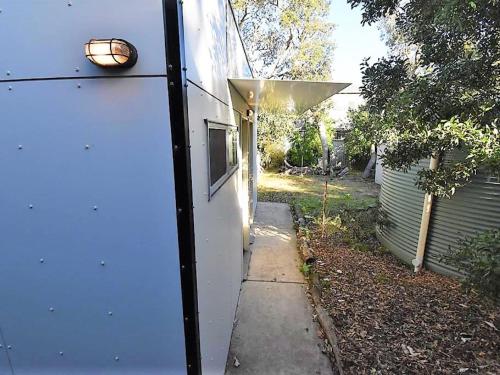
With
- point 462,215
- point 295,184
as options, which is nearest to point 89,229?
point 462,215

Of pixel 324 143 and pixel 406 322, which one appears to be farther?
pixel 324 143

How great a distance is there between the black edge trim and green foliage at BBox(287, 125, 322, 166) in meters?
14.5

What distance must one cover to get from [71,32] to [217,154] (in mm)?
1209

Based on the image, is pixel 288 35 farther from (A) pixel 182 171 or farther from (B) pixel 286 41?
(A) pixel 182 171

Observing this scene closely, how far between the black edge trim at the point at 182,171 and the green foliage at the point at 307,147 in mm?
14457

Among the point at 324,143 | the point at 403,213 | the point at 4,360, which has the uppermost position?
the point at 324,143

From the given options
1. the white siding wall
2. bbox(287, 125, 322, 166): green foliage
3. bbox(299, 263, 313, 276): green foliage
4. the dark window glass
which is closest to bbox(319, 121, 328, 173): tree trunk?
bbox(287, 125, 322, 166): green foliage

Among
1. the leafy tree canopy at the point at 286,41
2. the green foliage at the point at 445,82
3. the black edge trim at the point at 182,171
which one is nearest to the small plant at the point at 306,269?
the green foliage at the point at 445,82

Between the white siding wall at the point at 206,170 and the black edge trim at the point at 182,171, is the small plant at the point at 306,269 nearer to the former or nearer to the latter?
the white siding wall at the point at 206,170

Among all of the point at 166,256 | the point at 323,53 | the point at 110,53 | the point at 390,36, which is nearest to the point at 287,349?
the point at 166,256

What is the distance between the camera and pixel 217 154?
2.25 metres

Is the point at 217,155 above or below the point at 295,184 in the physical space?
above

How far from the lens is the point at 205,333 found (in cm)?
183

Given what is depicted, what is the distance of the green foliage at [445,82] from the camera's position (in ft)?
7.76
